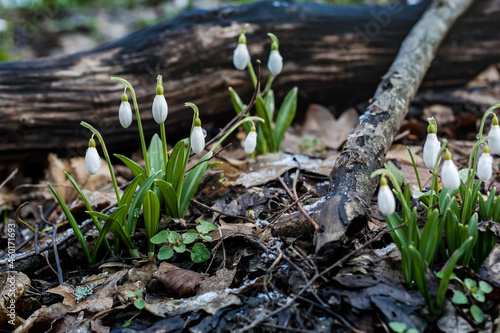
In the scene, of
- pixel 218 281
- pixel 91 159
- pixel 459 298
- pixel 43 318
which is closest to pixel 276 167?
pixel 218 281

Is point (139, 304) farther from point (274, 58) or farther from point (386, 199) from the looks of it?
point (274, 58)

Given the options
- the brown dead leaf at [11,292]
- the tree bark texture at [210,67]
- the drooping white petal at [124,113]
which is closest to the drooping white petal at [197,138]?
the drooping white petal at [124,113]

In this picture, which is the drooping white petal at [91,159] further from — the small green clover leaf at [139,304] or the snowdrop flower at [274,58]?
the snowdrop flower at [274,58]

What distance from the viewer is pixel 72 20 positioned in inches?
285

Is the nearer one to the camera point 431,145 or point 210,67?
point 431,145

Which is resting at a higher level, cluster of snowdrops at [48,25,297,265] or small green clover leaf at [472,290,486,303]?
cluster of snowdrops at [48,25,297,265]

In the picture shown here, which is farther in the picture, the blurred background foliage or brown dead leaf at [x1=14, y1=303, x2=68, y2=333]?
the blurred background foliage

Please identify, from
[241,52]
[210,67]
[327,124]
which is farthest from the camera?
[327,124]

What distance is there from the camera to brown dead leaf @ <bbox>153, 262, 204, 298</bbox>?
173cm

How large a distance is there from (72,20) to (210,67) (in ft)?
16.3

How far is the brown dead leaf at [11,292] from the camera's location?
5.61ft

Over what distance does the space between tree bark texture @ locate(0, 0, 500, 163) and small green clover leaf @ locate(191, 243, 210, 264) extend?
1.75 m

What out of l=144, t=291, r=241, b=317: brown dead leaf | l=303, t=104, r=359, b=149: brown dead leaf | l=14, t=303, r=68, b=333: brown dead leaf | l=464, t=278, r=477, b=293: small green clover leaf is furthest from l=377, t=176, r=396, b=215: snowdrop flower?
l=303, t=104, r=359, b=149: brown dead leaf

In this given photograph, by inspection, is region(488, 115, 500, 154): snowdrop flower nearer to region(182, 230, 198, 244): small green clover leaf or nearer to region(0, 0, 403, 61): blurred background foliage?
region(182, 230, 198, 244): small green clover leaf
